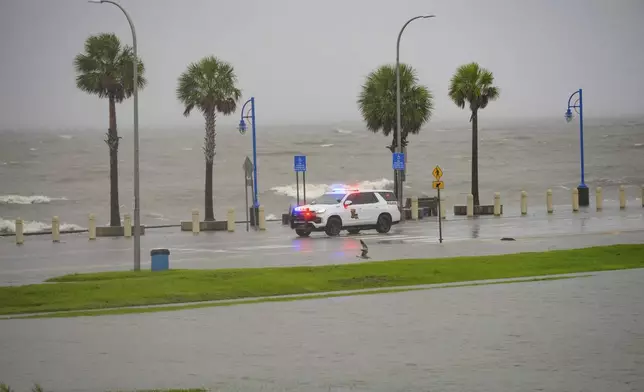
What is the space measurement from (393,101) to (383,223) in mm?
23478

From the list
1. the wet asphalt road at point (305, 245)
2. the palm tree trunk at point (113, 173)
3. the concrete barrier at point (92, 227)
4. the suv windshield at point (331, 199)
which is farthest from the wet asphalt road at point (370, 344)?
the palm tree trunk at point (113, 173)

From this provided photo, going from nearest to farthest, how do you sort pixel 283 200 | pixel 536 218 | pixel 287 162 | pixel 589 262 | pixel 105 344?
pixel 105 344
pixel 589 262
pixel 536 218
pixel 283 200
pixel 287 162

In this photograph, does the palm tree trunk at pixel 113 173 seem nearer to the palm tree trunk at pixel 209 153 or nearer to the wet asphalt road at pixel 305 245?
the wet asphalt road at pixel 305 245

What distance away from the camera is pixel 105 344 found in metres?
15.7

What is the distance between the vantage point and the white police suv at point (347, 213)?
44156mm

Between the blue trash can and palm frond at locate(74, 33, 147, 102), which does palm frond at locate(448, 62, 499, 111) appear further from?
the blue trash can

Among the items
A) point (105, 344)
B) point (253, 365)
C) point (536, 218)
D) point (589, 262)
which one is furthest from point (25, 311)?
point (536, 218)

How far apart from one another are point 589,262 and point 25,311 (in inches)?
559

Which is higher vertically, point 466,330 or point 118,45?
point 118,45

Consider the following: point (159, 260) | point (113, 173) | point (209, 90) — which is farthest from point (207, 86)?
point (159, 260)

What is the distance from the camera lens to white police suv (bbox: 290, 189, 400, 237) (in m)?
44.2

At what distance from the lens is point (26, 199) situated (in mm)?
124375

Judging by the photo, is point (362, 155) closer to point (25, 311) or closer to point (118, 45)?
point (118, 45)

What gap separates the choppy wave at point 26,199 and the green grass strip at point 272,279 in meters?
99.4
